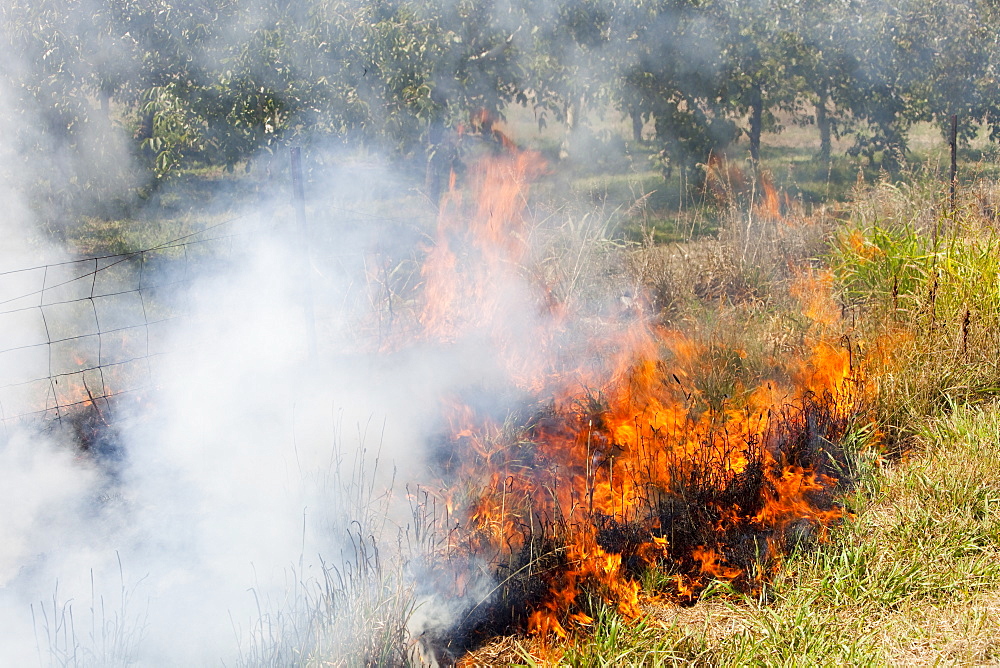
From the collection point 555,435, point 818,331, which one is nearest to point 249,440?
point 555,435

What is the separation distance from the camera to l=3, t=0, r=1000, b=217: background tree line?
21.0 ft

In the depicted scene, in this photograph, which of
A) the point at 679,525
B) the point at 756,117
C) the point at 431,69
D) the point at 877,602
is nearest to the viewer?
the point at 877,602

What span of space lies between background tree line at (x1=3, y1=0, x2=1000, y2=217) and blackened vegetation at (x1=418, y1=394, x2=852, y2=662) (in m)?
3.93

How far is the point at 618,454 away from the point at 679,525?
47cm

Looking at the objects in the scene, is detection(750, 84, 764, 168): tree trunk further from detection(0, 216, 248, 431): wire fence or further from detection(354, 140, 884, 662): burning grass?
detection(0, 216, 248, 431): wire fence

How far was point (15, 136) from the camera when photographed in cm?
916

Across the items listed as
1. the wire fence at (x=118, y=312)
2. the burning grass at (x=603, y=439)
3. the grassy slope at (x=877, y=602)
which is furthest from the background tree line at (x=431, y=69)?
the grassy slope at (x=877, y=602)

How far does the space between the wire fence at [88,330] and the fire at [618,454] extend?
1712 mm

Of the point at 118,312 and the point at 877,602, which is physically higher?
the point at 118,312

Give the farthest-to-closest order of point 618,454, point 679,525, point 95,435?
point 95,435, point 618,454, point 679,525

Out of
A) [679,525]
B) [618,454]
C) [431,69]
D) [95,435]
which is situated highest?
[431,69]

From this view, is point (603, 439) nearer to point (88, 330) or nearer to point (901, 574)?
point (901, 574)

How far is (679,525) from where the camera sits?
316cm

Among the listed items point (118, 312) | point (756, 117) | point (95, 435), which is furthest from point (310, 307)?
point (756, 117)
